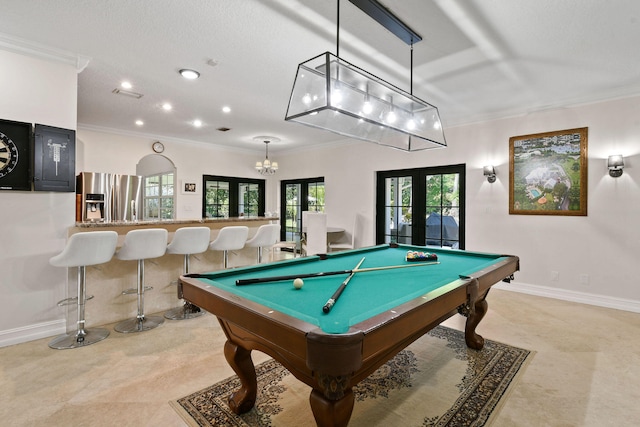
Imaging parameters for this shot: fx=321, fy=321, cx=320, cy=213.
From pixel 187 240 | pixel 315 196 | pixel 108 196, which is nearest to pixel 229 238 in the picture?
pixel 187 240

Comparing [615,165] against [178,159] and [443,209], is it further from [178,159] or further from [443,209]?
[178,159]

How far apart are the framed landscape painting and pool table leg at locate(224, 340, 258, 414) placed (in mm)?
4203

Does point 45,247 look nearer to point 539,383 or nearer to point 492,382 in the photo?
point 492,382

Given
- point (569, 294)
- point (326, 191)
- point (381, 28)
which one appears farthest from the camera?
point (326, 191)

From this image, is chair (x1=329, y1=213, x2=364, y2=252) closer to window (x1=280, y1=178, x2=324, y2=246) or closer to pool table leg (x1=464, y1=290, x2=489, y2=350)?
window (x1=280, y1=178, x2=324, y2=246)

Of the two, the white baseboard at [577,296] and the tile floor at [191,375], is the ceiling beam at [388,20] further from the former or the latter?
the white baseboard at [577,296]

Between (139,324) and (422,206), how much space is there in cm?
448

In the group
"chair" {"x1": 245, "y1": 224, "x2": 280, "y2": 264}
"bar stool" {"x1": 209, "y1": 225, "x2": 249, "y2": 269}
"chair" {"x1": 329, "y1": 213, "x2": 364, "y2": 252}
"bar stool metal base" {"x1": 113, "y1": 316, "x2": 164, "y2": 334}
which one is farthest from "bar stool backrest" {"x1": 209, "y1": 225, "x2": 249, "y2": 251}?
"chair" {"x1": 329, "y1": 213, "x2": 364, "y2": 252}

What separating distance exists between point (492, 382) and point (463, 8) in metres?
2.59

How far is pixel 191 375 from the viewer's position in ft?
7.60

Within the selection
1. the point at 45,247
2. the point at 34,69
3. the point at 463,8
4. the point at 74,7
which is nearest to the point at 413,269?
the point at 463,8

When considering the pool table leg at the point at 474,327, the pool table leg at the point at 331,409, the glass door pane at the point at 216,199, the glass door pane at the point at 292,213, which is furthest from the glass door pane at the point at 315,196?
the pool table leg at the point at 331,409

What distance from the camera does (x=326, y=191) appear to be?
7016 millimetres

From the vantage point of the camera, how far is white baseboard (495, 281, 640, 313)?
12.4ft
